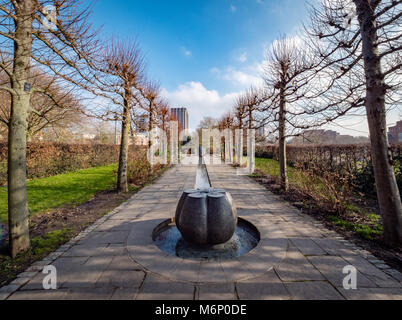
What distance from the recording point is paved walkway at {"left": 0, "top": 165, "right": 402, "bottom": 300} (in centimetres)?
203

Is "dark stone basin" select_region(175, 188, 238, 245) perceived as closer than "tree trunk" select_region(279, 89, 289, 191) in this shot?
Yes

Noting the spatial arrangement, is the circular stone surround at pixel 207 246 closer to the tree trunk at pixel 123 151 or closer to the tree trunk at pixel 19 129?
the tree trunk at pixel 19 129

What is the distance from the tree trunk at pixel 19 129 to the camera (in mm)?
2756

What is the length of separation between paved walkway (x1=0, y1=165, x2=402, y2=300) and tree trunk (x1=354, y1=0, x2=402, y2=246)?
0.75m

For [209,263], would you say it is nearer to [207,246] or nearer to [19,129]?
[207,246]

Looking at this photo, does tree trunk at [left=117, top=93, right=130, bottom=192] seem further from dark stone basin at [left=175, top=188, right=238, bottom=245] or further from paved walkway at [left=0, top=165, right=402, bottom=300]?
dark stone basin at [left=175, top=188, right=238, bottom=245]

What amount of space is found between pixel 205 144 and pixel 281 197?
2414 centimetres

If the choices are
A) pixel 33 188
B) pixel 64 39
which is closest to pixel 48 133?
pixel 33 188

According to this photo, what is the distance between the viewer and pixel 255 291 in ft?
6.70

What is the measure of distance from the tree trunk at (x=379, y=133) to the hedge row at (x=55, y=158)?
10831 millimetres

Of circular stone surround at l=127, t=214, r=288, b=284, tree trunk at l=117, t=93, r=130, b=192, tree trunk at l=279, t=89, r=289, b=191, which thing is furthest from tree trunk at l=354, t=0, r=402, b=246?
tree trunk at l=117, t=93, r=130, b=192

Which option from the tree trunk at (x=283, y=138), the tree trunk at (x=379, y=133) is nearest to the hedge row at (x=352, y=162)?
the tree trunk at (x=283, y=138)

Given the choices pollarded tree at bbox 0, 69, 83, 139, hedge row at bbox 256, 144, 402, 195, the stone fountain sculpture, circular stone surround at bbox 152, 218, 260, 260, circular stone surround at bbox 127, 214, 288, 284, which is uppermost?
pollarded tree at bbox 0, 69, 83, 139

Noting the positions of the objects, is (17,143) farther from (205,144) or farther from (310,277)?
(205,144)
